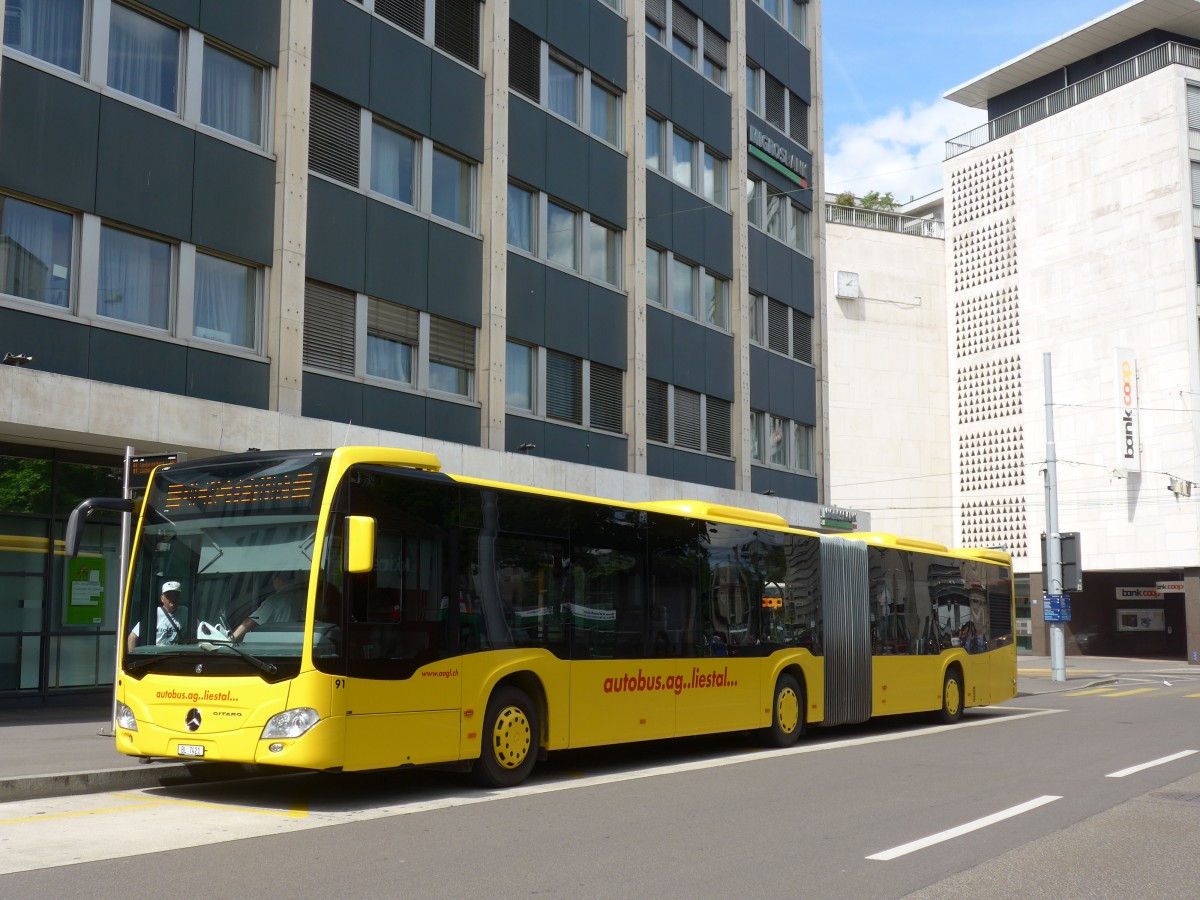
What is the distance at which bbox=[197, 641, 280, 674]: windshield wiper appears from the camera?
1005 centimetres

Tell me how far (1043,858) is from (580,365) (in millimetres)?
19058

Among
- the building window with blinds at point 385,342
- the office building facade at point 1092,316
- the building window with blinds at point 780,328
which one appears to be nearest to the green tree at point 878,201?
the office building facade at point 1092,316

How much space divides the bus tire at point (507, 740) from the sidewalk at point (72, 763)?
8.12ft

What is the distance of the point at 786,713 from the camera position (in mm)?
16812

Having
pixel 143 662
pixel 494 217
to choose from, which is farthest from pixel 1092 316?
pixel 143 662

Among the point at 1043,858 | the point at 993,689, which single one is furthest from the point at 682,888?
the point at 993,689

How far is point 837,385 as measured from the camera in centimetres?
6675

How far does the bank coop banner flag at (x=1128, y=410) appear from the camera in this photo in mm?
54469

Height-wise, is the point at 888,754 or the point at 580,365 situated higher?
the point at 580,365

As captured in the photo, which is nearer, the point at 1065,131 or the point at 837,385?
the point at 1065,131

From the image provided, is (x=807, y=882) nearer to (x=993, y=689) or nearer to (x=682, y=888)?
(x=682, y=888)

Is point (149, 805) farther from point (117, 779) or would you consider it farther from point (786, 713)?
point (786, 713)

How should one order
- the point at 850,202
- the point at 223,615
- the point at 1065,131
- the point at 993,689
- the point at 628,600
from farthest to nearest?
the point at 850,202
the point at 1065,131
the point at 993,689
the point at 628,600
the point at 223,615

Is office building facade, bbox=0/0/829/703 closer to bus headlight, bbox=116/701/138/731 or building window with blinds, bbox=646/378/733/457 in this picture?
building window with blinds, bbox=646/378/733/457
